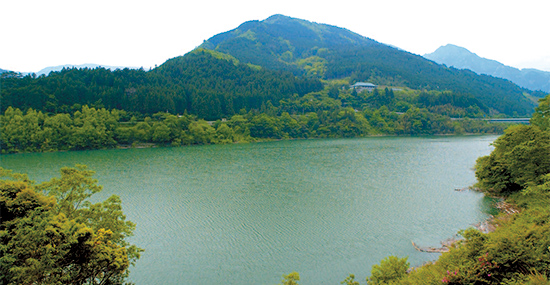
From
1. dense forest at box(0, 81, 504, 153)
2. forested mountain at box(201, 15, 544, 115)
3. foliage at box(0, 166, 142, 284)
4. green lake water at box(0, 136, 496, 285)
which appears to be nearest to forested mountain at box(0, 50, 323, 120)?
dense forest at box(0, 81, 504, 153)

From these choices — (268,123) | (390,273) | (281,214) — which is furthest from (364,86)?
(390,273)

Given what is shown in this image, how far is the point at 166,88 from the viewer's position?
7738 cm

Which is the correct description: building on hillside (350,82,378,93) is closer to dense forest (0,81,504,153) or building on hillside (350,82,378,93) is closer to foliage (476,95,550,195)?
dense forest (0,81,504,153)

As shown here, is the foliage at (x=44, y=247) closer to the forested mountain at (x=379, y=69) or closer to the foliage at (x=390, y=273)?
the foliage at (x=390, y=273)

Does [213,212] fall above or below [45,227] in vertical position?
below

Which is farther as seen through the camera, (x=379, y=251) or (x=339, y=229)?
(x=339, y=229)

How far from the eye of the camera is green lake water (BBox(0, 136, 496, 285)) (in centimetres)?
1339

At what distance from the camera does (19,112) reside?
5391 cm

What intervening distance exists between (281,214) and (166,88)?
65783 millimetres

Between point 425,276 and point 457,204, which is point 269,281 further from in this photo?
point 457,204

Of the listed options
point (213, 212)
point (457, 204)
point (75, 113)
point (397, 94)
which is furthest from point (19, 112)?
point (397, 94)

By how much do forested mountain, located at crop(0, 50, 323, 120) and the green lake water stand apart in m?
28.0

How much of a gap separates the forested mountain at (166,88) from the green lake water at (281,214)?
28.0 metres

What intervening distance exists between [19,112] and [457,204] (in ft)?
211
